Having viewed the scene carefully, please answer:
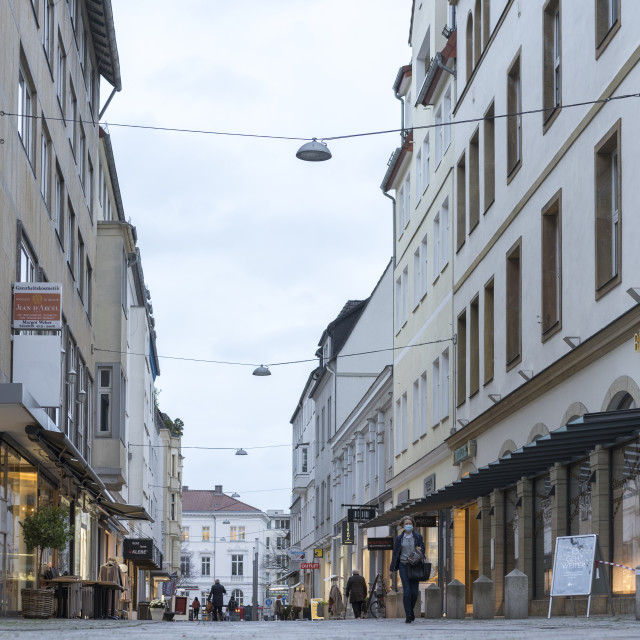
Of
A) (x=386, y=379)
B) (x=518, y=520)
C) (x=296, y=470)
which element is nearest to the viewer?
(x=518, y=520)

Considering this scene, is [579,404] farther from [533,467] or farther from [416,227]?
[416,227]

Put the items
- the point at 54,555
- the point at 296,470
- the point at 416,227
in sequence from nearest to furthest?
the point at 54,555, the point at 416,227, the point at 296,470

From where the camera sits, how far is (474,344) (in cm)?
3088

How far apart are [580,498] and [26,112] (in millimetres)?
12364

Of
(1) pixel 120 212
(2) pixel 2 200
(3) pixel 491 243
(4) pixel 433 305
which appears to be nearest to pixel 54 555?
(2) pixel 2 200

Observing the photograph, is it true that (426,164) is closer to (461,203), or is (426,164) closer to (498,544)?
(461,203)

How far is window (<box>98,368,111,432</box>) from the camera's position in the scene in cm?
3944

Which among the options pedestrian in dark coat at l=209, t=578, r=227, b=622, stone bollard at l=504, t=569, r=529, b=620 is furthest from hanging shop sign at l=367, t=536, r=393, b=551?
stone bollard at l=504, t=569, r=529, b=620

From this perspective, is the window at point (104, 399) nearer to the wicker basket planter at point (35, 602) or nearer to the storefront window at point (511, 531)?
Answer: the storefront window at point (511, 531)

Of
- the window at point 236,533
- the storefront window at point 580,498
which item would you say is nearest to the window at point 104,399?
the storefront window at point 580,498

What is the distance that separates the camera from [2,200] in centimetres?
2077

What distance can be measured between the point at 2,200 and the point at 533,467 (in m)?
9.83

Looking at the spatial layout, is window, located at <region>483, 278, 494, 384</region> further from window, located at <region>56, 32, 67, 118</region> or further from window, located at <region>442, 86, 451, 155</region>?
window, located at <region>56, 32, 67, 118</region>

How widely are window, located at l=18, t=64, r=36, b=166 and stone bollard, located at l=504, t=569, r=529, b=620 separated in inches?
446
